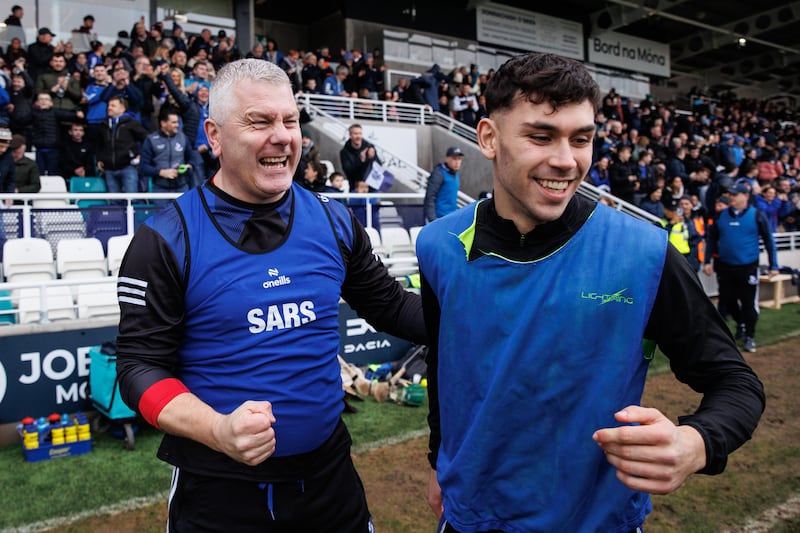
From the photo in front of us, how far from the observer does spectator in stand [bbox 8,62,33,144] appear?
360 inches

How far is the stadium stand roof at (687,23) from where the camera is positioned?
2284 cm

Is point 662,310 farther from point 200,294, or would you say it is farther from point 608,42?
point 608,42

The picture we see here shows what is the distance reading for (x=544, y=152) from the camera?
1565 mm

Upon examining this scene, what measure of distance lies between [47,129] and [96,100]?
2.52ft

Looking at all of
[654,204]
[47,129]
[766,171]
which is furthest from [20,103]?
[766,171]

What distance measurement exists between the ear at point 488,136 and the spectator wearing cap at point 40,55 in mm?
10533

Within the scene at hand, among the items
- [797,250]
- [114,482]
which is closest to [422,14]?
[797,250]

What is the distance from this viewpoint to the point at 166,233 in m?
1.89

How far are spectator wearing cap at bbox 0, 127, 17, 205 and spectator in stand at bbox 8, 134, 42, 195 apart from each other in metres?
0.07

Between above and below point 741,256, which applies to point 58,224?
above

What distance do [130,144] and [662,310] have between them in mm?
8072

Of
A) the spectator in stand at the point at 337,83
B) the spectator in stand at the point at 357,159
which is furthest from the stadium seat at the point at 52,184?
the spectator in stand at the point at 337,83

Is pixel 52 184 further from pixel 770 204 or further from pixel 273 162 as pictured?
pixel 770 204

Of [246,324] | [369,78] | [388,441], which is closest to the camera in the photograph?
[246,324]
